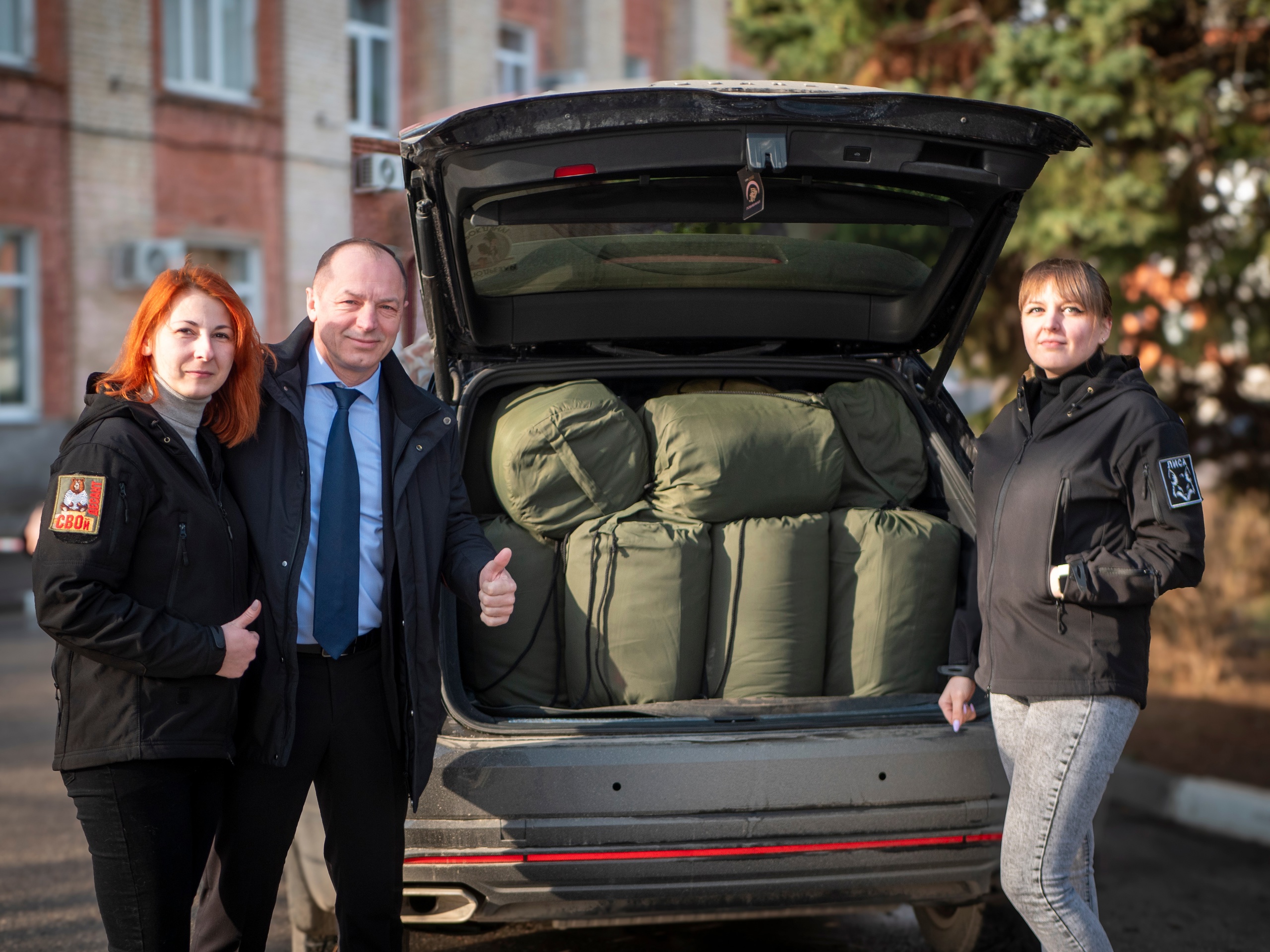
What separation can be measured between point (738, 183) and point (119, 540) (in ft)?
5.41

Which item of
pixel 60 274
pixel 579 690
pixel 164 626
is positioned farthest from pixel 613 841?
pixel 60 274

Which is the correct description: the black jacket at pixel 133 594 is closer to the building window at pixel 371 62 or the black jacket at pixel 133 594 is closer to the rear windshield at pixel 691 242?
the rear windshield at pixel 691 242

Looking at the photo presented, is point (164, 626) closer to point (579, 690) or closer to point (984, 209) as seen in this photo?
point (579, 690)

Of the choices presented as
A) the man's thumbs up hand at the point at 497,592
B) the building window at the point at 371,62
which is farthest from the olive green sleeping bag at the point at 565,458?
the building window at the point at 371,62

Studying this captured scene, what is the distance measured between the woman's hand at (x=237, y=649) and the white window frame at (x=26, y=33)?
12.8 meters

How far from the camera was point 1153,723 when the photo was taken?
21.1 feet

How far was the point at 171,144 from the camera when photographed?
1415 cm

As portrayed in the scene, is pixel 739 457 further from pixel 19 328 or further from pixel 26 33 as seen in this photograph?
pixel 26 33

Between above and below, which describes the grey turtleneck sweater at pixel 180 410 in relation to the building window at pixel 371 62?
below

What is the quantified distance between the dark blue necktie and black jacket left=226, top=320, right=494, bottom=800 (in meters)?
0.06

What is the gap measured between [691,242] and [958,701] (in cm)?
138

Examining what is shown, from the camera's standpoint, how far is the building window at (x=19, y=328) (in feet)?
43.6

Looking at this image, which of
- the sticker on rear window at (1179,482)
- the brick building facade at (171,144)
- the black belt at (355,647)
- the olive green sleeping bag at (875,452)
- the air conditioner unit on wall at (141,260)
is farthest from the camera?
the air conditioner unit on wall at (141,260)

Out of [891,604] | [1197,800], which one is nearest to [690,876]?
[891,604]
